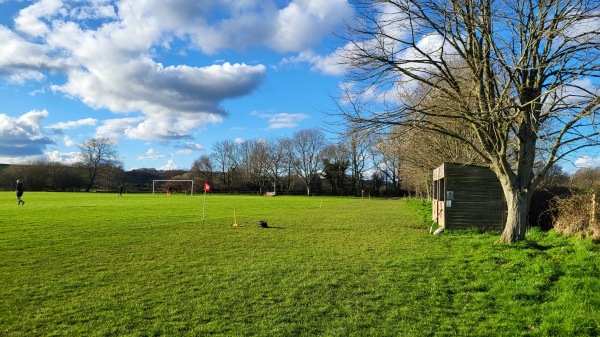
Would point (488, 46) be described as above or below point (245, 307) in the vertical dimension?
above

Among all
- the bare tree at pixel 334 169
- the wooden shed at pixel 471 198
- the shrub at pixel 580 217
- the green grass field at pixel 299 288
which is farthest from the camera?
the bare tree at pixel 334 169

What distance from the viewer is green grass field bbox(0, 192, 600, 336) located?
5328mm

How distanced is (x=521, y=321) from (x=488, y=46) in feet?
23.2

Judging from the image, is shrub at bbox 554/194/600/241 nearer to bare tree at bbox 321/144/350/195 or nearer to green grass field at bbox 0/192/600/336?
green grass field at bbox 0/192/600/336

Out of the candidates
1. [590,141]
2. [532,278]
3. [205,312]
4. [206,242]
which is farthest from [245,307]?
[590,141]

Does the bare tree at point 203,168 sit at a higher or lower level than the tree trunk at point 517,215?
higher

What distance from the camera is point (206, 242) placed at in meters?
13.0

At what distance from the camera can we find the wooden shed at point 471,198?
16.0 metres

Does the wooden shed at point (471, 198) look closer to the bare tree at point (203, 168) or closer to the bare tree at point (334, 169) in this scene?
the bare tree at point (334, 169)

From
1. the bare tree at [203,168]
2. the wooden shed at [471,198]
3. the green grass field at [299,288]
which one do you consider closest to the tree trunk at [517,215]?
the green grass field at [299,288]

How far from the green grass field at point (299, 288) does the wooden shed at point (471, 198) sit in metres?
3.34

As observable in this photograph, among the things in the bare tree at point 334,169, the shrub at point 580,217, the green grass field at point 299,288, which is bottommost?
the green grass field at point 299,288

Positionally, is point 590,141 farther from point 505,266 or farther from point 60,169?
point 60,169

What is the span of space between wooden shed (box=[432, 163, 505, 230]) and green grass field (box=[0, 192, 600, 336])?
3.34 m
